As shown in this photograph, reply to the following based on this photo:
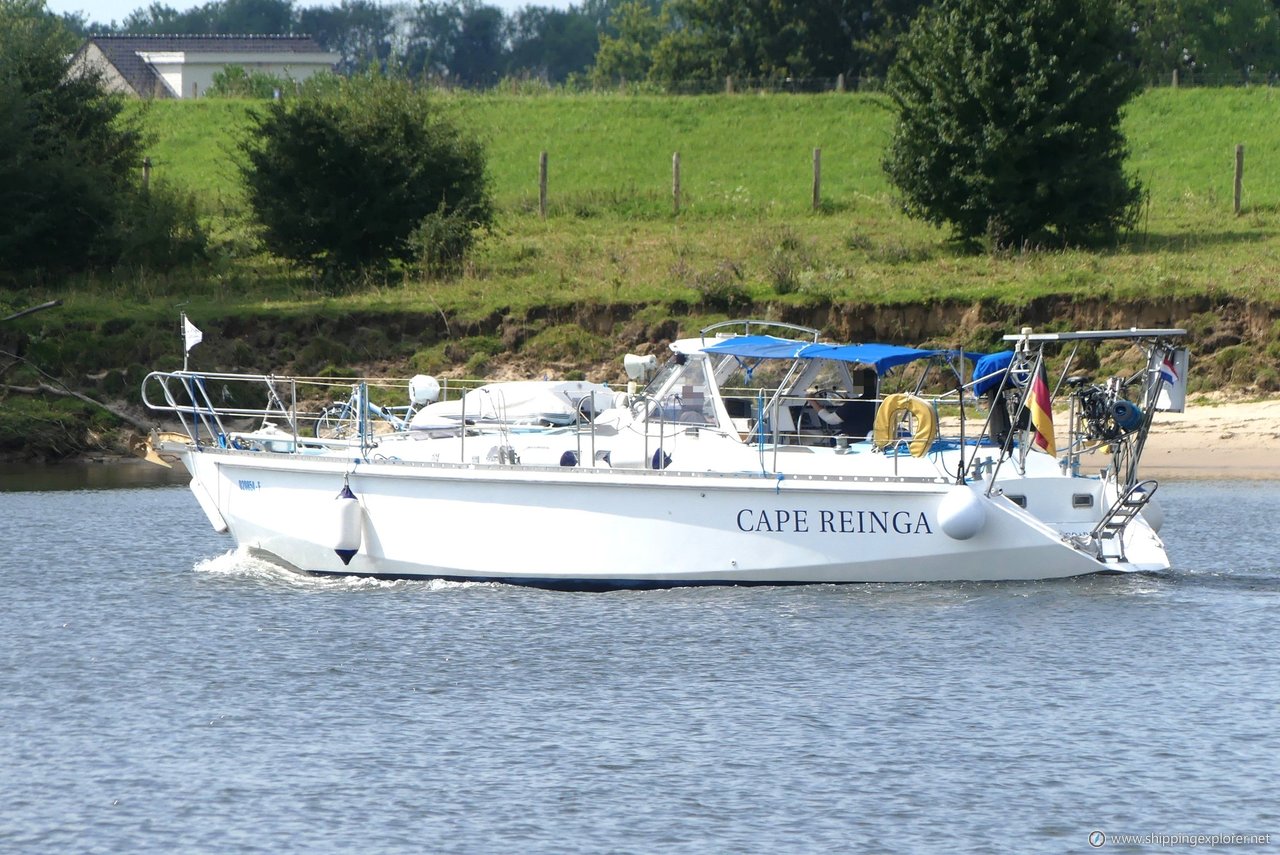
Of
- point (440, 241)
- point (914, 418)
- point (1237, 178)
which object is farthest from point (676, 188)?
point (914, 418)

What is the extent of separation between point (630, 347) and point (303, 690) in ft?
55.1

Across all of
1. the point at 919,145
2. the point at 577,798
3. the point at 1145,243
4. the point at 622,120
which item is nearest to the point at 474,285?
the point at 919,145

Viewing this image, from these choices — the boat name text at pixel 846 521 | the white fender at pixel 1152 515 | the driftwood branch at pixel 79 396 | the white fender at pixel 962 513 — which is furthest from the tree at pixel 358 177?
the white fender at pixel 1152 515

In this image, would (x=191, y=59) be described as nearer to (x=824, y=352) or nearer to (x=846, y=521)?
(x=824, y=352)

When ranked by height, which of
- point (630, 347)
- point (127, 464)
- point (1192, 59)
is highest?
point (1192, 59)

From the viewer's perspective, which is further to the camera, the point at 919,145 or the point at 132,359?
the point at 919,145

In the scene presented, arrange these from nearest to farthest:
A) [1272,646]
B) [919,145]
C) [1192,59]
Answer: [1272,646] < [919,145] < [1192,59]

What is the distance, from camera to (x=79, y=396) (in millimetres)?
29156

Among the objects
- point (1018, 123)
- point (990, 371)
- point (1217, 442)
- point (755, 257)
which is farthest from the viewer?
point (755, 257)

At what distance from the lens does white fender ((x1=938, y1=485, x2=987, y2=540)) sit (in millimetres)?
15055

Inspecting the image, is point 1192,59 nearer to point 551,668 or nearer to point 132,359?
point 132,359

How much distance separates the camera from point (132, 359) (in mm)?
29781

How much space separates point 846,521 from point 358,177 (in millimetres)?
19268

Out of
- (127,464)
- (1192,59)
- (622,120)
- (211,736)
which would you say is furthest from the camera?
(1192,59)
